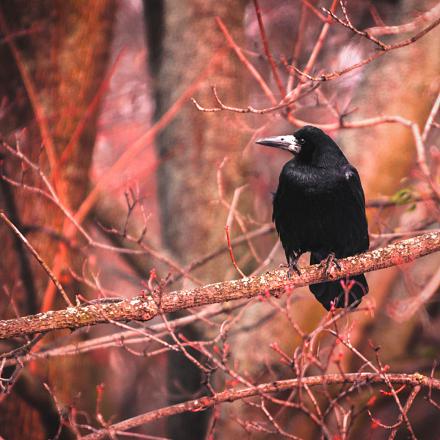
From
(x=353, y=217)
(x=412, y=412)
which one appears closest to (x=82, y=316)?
(x=353, y=217)

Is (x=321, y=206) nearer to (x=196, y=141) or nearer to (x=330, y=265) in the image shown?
(x=330, y=265)

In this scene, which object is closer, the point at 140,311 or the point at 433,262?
the point at 140,311

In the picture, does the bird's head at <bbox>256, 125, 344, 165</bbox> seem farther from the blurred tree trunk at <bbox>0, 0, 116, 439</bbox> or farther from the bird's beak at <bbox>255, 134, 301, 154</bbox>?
the blurred tree trunk at <bbox>0, 0, 116, 439</bbox>

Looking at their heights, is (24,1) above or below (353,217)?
above

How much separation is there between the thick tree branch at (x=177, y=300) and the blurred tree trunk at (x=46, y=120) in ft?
6.73

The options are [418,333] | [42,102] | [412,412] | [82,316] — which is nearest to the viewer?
[82,316]

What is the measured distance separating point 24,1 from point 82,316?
3447 millimetres

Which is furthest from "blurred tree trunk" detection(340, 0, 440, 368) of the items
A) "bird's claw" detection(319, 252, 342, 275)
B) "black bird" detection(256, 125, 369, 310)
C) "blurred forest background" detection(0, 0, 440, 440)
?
"bird's claw" detection(319, 252, 342, 275)

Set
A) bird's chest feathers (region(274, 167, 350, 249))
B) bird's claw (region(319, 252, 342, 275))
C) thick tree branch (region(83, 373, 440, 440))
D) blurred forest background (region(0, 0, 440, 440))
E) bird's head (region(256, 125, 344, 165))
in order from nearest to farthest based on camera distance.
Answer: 1. thick tree branch (region(83, 373, 440, 440))
2. bird's claw (region(319, 252, 342, 275))
3. bird's chest feathers (region(274, 167, 350, 249))
4. bird's head (region(256, 125, 344, 165))
5. blurred forest background (region(0, 0, 440, 440))

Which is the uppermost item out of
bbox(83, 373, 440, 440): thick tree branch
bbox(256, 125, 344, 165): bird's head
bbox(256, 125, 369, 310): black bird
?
bbox(256, 125, 344, 165): bird's head

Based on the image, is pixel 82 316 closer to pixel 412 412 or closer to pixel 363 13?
pixel 363 13

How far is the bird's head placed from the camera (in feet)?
15.7

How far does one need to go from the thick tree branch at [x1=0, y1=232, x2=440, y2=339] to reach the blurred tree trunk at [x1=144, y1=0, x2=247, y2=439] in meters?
2.92

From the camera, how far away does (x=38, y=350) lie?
15.6 ft
